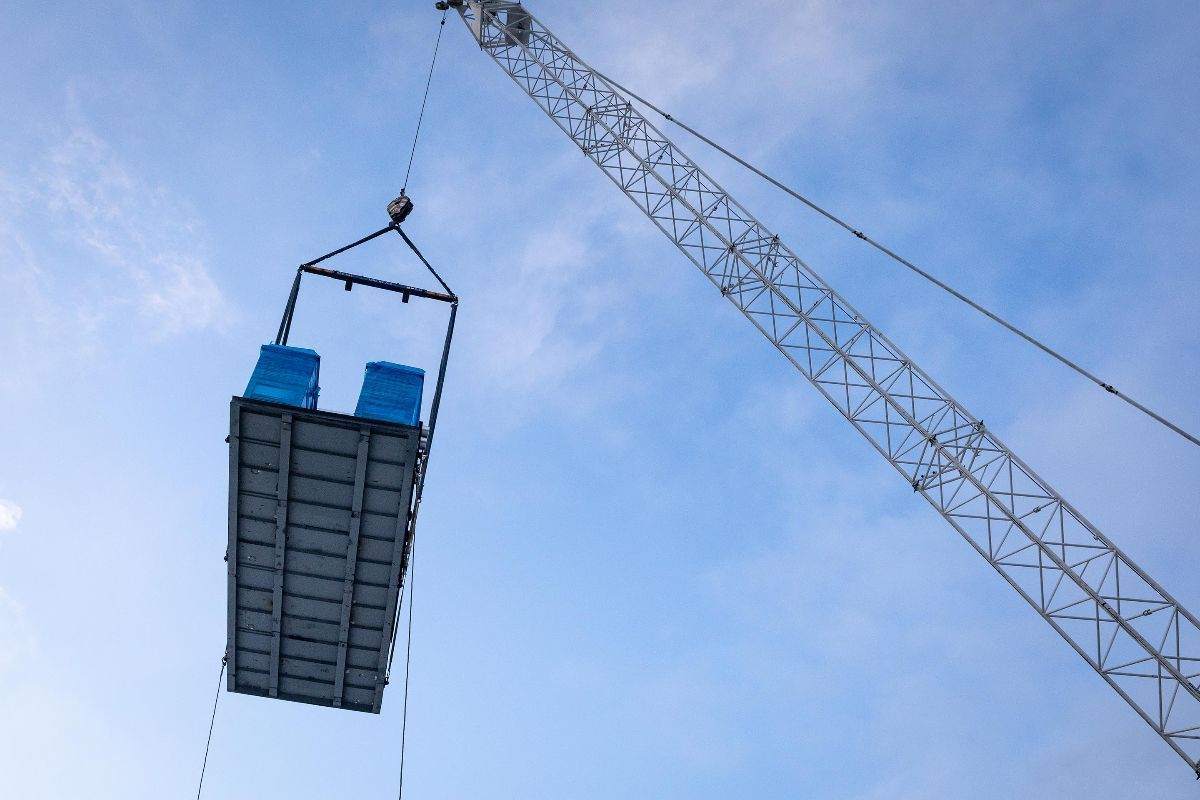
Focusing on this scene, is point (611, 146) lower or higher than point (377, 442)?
higher

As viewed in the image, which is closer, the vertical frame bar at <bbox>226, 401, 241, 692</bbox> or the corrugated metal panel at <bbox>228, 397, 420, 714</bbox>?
the vertical frame bar at <bbox>226, 401, 241, 692</bbox>

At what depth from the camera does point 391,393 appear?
15.1 m

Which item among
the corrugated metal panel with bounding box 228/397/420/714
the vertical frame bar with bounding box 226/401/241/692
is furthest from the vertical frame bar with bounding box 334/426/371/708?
the vertical frame bar with bounding box 226/401/241/692

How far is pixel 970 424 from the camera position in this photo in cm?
2609

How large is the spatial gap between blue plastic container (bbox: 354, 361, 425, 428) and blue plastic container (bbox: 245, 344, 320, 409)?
2.92ft

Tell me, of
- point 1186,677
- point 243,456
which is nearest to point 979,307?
point 1186,677

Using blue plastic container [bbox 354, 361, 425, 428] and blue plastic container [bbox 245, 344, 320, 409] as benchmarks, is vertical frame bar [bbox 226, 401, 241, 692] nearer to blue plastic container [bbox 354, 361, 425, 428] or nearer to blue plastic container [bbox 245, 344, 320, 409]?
blue plastic container [bbox 245, 344, 320, 409]

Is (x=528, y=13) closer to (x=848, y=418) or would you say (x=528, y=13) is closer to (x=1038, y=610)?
(x=848, y=418)

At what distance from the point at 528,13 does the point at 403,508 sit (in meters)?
23.9

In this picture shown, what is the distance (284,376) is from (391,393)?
1567 millimetres

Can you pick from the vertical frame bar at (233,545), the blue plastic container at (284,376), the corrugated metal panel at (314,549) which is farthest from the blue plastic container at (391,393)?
the vertical frame bar at (233,545)

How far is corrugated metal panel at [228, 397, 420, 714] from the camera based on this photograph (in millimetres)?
14812

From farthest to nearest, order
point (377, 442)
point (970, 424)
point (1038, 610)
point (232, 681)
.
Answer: point (970, 424) < point (1038, 610) < point (232, 681) < point (377, 442)

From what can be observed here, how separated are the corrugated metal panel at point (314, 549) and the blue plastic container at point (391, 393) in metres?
0.29
